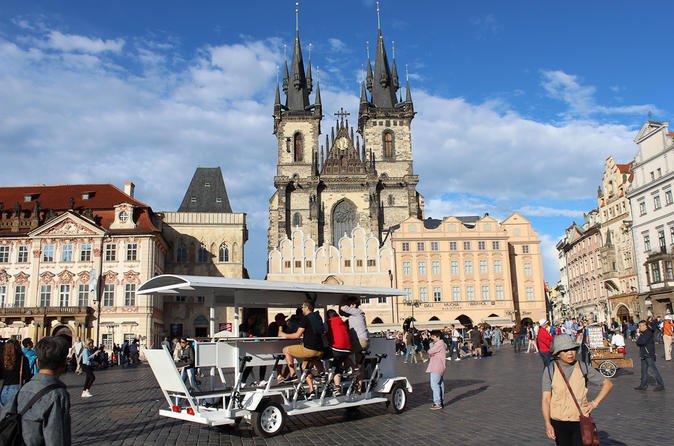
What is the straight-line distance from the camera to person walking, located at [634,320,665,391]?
13.3m

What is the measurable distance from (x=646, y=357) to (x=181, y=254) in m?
47.9

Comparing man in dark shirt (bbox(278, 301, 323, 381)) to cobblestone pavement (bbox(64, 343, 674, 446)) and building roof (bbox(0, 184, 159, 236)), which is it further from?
building roof (bbox(0, 184, 159, 236))

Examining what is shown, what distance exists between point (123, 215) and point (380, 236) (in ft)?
91.5

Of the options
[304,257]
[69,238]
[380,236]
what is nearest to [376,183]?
[380,236]

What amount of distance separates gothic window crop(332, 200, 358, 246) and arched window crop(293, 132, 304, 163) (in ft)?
24.7

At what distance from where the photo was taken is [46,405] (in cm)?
412

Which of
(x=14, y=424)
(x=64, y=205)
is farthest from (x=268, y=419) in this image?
(x=64, y=205)

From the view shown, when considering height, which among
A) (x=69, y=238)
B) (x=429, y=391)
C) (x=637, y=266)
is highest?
(x=69, y=238)

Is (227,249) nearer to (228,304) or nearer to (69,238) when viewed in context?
(69,238)

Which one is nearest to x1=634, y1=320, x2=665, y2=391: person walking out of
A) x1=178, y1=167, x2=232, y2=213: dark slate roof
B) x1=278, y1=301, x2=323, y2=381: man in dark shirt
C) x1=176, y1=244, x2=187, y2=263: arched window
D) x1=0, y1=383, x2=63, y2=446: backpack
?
x1=278, y1=301, x2=323, y2=381: man in dark shirt

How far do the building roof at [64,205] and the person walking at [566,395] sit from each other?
44871 mm

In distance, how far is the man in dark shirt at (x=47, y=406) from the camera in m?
4.07

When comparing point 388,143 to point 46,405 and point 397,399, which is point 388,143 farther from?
point 46,405

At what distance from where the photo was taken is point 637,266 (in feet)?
162
